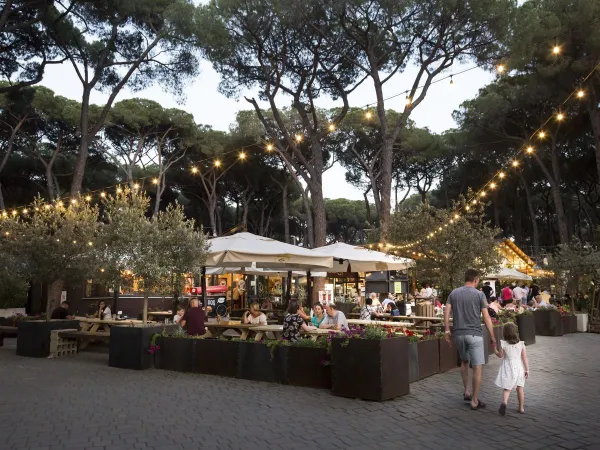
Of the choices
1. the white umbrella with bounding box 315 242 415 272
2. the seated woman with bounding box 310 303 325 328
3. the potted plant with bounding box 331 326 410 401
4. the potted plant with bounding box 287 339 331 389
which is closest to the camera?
the potted plant with bounding box 331 326 410 401

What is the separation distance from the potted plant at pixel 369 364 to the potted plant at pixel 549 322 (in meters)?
8.61

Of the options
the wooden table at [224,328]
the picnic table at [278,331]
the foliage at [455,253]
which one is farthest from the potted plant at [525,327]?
the wooden table at [224,328]

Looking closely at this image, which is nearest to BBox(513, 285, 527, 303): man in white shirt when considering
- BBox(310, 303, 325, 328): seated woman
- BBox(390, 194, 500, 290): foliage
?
BBox(390, 194, 500, 290): foliage

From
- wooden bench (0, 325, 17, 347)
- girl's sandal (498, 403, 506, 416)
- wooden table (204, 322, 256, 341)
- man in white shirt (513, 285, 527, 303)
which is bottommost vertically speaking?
girl's sandal (498, 403, 506, 416)

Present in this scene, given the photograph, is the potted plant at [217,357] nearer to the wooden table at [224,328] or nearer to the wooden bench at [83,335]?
the wooden table at [224,328]

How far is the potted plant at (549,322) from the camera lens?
40.8 ft

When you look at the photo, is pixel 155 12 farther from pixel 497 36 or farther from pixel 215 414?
pixel 215 414

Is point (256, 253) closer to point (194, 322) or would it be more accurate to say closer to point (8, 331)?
point (194, 322)

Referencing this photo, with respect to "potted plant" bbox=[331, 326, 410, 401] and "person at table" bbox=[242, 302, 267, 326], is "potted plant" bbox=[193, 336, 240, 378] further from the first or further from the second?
"potted plant" bbox=[331, 326, 410, 401]

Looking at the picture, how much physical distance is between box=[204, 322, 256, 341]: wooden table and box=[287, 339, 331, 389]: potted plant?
1.59 metres

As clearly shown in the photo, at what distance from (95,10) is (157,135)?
1028cm

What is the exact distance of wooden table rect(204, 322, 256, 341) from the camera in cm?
794

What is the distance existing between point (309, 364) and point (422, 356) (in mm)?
1544

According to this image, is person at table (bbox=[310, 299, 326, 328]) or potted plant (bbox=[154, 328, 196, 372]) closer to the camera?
potted plant (bbox=[154, 328, 196, 372])
